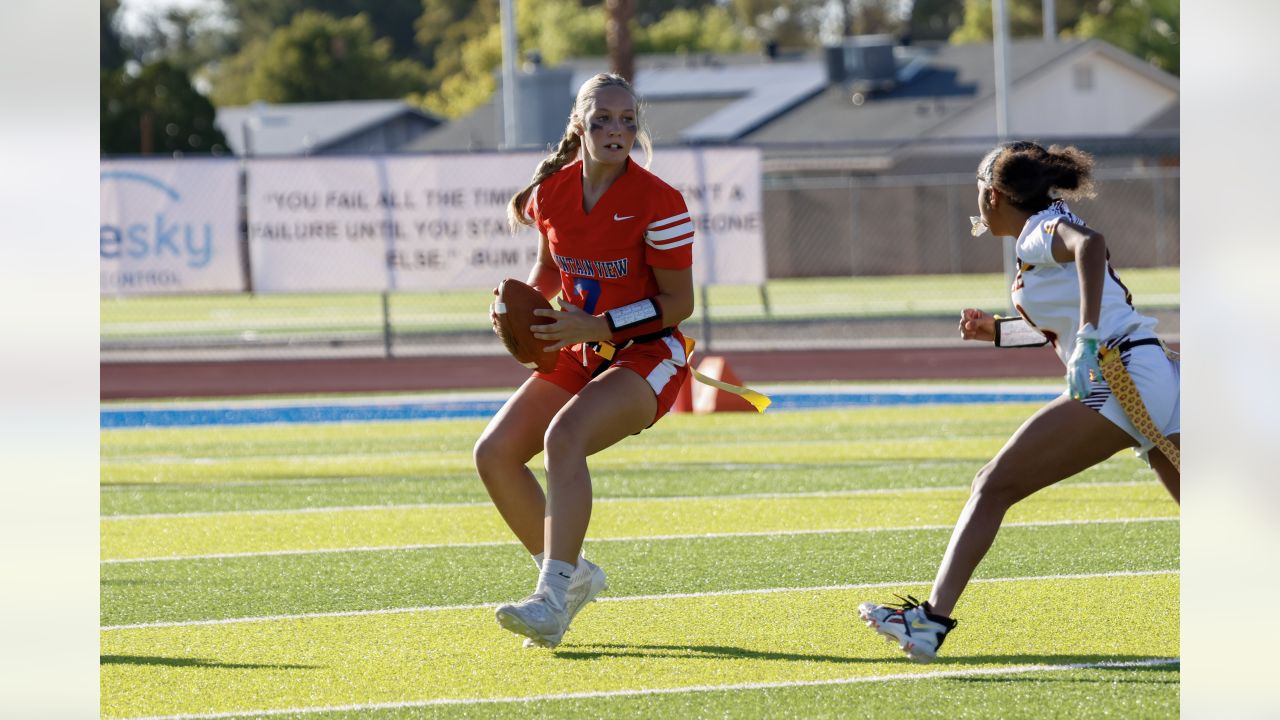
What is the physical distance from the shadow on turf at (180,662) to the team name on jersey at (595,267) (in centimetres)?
150

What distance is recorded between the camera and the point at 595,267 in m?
5.62

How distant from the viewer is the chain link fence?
68.9 feet


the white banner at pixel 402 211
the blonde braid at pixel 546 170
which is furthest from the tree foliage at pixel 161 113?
the blonde braid at pixel 546 170

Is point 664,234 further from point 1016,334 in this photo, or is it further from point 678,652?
point 678,652

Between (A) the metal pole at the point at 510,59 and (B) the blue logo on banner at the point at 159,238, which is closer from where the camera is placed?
(B) the blue logo on banner at the point at 159,238

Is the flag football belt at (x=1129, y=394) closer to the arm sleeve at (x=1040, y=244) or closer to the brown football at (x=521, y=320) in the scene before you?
the arm sleeve at (x=1040, y=244)

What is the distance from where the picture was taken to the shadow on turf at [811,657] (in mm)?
5355

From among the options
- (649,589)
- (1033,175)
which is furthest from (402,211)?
(1033,175)

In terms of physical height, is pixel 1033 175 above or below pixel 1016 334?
above

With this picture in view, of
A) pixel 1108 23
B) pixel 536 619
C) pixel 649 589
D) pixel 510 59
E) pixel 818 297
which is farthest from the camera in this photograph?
pixel 1108 23

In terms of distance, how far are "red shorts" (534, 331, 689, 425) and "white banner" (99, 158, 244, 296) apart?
42.4 feet

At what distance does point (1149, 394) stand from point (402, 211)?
13790 mm

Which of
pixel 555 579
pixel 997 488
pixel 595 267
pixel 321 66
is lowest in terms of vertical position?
pixel 555 579
